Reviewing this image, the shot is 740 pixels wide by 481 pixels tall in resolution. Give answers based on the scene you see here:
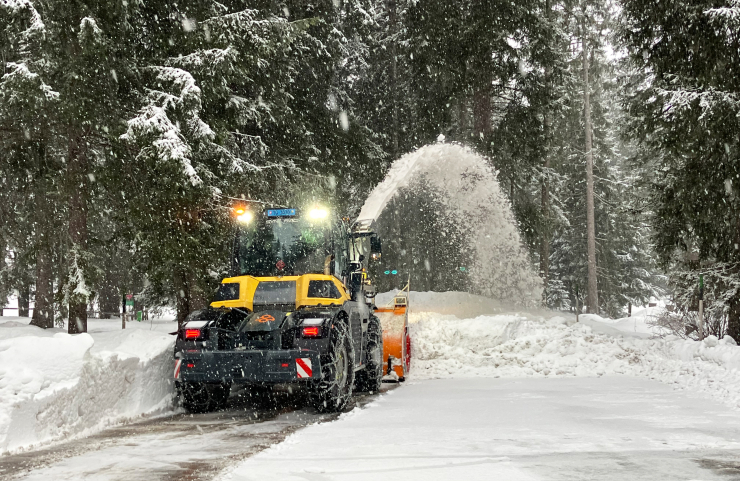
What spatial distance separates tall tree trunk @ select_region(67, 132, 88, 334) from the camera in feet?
42.1

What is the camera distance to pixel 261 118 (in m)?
19.4

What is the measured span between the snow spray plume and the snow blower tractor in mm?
12770

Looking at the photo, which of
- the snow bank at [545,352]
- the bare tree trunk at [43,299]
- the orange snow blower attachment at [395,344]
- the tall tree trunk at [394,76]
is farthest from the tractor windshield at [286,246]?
the tall tree trunk at [394,76]

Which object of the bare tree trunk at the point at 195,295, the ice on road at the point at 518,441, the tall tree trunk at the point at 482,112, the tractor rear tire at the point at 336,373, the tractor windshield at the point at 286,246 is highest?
the tall tree trunk at the point at 482,112

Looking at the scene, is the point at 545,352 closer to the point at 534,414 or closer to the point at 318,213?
the point at 534,414

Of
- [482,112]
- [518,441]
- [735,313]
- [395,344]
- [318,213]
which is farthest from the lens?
[482,112]

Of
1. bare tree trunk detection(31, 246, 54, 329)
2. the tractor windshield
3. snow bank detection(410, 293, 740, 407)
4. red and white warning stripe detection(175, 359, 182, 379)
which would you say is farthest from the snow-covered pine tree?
bare tree trunk detection(31, 246, 54, 329)

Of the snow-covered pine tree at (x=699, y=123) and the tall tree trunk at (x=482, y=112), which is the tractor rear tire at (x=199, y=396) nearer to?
the snow-covered pine tree at (x=699, y=123)

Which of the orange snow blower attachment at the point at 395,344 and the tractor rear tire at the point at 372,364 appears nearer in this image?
the tractor rear tire at the point at 372,364

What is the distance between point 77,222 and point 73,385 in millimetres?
6897

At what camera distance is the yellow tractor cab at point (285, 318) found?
8.91 meters

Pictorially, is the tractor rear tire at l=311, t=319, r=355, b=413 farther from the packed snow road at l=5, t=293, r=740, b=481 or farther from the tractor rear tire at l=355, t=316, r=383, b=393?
the tractor rear tire at l=355, t=316, r=383, b=393

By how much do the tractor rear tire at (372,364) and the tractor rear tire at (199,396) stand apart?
102 inches

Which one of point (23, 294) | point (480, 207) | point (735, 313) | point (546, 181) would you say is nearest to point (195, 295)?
point (735, 313)
